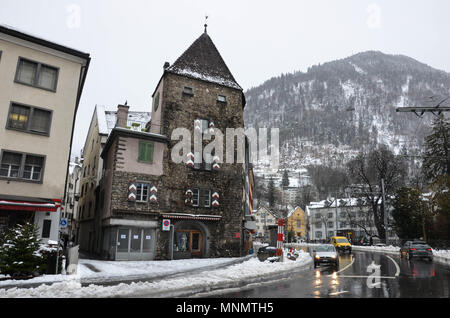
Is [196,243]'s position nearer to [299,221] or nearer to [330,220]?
[330,220]

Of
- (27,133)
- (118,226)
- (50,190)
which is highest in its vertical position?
(27,133)

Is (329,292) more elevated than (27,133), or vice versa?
(27,133)

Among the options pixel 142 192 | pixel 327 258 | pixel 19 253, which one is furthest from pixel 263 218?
pixel 19 253

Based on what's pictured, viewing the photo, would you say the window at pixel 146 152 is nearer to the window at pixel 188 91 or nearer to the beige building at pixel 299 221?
the window at pixel 188 91

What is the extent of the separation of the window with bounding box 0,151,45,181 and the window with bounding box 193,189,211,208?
38.9ft

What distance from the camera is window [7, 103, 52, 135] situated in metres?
20.6

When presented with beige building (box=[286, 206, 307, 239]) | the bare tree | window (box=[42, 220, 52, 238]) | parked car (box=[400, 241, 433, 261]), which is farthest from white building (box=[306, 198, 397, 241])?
window (box=[42, 220, 52, 238])

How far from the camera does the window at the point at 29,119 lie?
67.5ft

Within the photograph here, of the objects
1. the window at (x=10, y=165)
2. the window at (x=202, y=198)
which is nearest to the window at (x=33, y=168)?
the window at (x=10, y=165)

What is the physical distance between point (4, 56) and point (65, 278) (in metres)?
14.5

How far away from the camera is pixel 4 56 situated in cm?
2078
